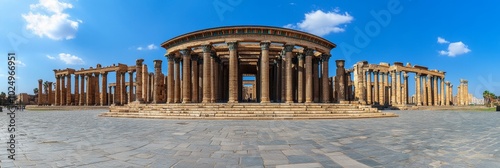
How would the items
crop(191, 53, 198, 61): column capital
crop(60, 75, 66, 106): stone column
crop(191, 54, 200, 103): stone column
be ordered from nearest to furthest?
1. crop(191, 54, 200, 103): stone column
2. crop(191, 53, 198, 61): column capital
3. crop(60, 75, 66, 106): stone column

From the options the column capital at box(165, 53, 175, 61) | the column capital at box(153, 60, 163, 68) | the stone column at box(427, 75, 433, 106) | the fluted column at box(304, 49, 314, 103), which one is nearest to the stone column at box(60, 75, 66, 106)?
the column capital at box(153, 60, 163, 68)

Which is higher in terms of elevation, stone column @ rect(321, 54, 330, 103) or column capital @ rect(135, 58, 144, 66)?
column capital @ rect(135, 58, 144, 66)

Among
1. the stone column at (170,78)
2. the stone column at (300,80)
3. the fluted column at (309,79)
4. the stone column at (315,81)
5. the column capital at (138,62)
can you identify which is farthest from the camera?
the column capital at (138,62)

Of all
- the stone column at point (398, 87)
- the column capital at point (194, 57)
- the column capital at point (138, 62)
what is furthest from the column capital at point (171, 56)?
the stone column at point (398, 87)

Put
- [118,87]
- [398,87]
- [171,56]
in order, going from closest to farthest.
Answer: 1. [171,56]
2. [398,87]
3. [118,87]

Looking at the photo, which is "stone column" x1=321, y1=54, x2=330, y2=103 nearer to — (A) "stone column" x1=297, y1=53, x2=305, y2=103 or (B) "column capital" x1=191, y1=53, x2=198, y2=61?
(A) "stone column" x1=297, y1=53, x2=305, y2=103

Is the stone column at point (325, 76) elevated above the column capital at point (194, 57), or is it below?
below

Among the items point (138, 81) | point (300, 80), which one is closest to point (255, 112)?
point (300, 80)

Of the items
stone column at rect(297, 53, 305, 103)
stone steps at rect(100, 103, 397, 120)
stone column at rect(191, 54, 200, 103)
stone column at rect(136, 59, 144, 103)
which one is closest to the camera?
stone steps at rect(100, 103, 397, 120)

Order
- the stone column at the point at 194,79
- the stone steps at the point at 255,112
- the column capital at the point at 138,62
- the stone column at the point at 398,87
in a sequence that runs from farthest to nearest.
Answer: the stone column at the point at 398,87 < the column capital at the point at 138,62 < the stone column at the point at 194,79 < the stone steps at the point at 255,112

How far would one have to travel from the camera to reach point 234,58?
2155 cm

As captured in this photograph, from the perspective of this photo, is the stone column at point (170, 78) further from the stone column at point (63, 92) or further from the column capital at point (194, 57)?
the stone column at point (63, 92)

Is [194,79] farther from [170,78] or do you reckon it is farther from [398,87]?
Answer: [398,87]

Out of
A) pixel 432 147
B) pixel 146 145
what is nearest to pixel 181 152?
pixel 146 145
